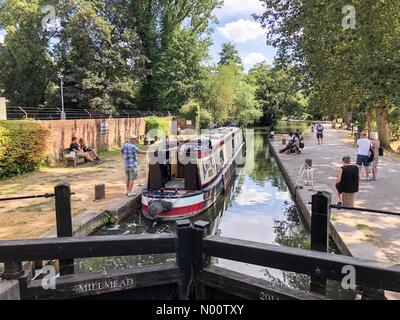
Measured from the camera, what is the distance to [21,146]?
1393 centimetres

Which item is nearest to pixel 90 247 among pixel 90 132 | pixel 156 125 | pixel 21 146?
pixel 21 146

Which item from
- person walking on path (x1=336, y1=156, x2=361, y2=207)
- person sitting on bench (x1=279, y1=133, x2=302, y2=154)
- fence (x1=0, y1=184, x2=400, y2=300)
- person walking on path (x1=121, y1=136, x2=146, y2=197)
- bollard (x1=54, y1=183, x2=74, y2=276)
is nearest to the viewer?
fence (x1=0, y1=184, x2=400, y2=300)

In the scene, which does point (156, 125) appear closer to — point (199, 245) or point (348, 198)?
point (348, 198)

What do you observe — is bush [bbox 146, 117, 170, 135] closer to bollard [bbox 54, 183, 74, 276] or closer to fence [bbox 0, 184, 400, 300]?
bollard [bbox 54, 183, 74, 276]

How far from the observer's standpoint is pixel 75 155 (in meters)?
16.6

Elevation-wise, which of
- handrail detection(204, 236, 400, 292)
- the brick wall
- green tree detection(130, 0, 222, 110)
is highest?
green tree detection(130, 0, 222, 110)

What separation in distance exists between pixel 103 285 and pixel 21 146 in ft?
40.3

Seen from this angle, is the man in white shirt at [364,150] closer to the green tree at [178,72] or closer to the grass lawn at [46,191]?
the grass lawn at [46,191]

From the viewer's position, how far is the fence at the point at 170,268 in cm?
306

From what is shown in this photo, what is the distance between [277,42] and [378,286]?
60.9 feet

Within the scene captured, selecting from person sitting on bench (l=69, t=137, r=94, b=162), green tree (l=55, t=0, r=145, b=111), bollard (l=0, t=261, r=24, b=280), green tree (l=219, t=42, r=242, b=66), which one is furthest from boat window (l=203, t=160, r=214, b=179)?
green tree (l=219, t=42, r=242, b=66)

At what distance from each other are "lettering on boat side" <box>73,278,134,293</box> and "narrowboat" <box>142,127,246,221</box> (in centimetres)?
623

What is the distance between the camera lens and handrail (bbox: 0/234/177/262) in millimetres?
3145

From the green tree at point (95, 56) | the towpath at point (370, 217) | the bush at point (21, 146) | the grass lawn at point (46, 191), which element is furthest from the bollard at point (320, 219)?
the green tree at point (95, 56)
